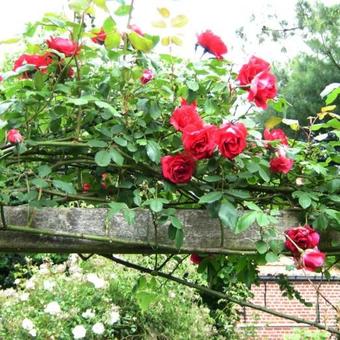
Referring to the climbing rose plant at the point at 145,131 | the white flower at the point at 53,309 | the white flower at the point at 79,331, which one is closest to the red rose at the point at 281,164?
the climbing rose plant at the point at 145,131

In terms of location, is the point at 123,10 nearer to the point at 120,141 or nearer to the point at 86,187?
the point at 120,141

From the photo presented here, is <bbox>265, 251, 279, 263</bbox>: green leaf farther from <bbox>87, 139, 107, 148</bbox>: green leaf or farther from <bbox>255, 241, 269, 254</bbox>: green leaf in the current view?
<bbox>87, 139, 107, 148</bbox>: green leaf

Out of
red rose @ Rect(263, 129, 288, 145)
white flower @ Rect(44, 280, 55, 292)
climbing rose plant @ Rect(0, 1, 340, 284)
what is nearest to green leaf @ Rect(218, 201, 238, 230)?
climbing rose plant @ Rect(0, 1, 340, 284)

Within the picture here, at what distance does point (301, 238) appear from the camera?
4.80 ft

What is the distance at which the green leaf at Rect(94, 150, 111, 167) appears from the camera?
1398 mm

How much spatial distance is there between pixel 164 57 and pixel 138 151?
223 mm

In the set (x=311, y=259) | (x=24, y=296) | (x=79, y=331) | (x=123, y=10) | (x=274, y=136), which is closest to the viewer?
(x=123, y=10)

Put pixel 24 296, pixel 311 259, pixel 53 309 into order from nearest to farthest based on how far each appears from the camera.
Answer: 1. pixel 311 259
2. pixel 53 309
3. pixel 24 296

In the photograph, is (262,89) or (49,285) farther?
(49,285)

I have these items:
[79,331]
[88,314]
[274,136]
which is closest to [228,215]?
[274,136]

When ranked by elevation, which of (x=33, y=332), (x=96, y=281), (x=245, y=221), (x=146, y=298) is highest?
(x=245, y=221)

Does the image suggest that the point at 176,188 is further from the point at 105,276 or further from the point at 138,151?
the point at 105,276

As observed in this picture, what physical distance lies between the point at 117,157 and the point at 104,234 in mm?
198

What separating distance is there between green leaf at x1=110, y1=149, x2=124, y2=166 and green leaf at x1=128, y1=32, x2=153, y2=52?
0.23m
